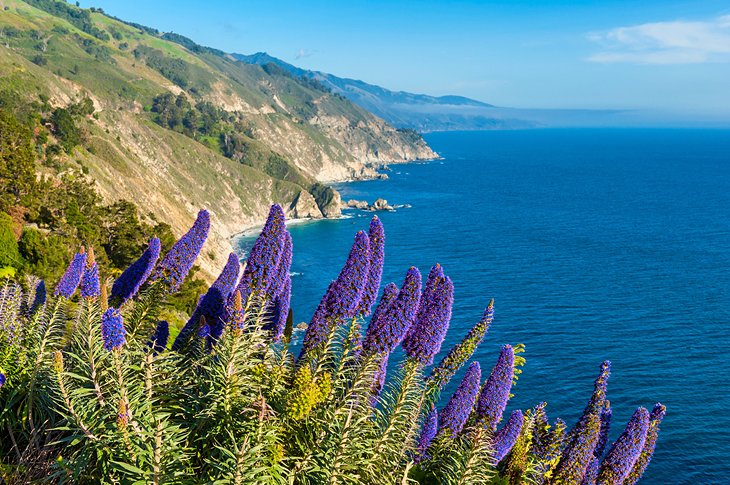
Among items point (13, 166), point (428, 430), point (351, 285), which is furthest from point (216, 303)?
point (13, 166)

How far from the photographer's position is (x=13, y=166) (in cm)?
5631

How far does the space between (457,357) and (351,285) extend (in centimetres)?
714

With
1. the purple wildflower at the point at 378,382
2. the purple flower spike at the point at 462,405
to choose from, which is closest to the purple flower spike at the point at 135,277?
the purple wildflower at the point at 378,382

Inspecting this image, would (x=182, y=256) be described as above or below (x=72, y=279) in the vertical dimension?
above

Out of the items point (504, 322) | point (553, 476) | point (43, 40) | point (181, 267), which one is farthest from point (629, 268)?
point (43, 40)

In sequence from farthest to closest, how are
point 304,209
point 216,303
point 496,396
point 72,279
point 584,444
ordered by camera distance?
point 304,209, point 584,444, point 496,396, point 216,303, point 72,279

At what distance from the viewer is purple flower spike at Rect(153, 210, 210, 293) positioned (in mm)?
14211

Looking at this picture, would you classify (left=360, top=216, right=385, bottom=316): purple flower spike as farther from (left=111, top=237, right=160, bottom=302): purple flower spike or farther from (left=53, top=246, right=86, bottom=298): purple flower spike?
(left=53, top=246, right=86, bottom=298): purple flower spike

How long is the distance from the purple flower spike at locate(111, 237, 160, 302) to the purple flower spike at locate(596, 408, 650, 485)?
17651mm

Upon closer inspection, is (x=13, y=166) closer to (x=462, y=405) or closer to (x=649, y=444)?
(x=462, y=405)

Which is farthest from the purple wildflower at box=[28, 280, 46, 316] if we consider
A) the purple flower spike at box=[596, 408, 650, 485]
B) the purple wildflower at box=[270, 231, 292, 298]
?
the purple flower spike at box=[596, 408, 650, 485]

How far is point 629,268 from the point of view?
4309 inches

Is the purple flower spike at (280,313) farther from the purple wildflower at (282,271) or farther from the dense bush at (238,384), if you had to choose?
the purple wildflower at (282,271)

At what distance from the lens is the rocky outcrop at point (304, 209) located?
182 meters
